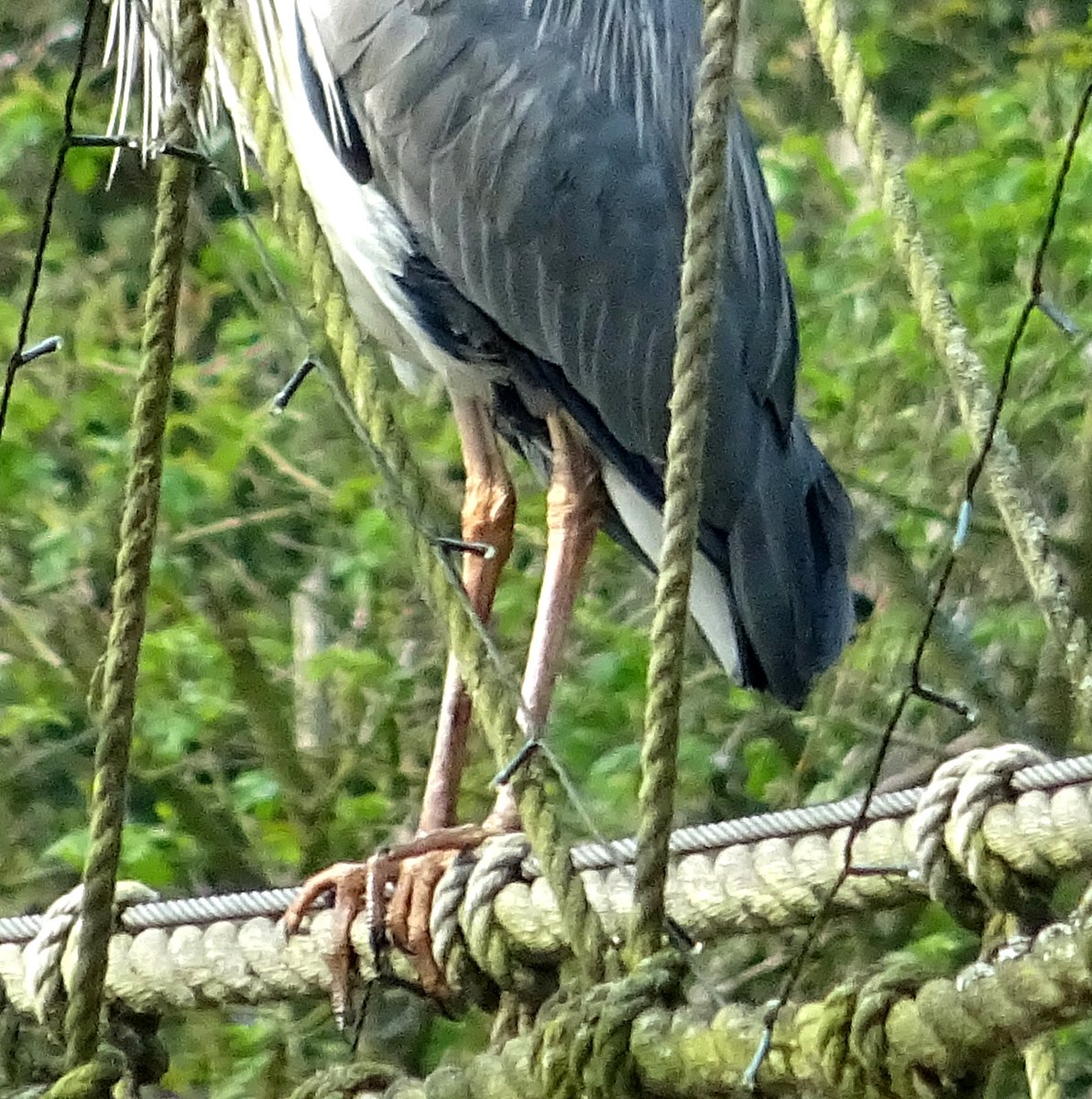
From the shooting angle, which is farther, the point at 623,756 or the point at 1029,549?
the point at 623,756

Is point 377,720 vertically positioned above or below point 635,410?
below

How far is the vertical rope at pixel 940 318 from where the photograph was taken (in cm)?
145

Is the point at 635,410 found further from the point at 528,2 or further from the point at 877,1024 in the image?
the point at 877,1024

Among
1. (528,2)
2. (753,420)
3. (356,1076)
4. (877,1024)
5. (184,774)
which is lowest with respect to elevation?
(184,774)

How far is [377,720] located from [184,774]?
13.6 inches

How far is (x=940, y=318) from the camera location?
158cm

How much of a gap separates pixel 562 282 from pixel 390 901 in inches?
25.2

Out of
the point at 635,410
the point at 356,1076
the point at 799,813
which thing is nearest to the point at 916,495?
the point at 635,410

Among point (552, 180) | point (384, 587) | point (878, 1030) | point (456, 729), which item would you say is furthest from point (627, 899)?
point (384, 587)

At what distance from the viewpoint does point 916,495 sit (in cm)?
253

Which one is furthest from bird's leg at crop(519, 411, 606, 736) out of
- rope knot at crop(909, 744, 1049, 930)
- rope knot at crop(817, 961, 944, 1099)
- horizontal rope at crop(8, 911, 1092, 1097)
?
rope knot at crop(817, 961, 944, 1099)

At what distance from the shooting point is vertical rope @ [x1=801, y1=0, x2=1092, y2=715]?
1448 mm

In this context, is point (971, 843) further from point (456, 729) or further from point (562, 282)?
point (562, 282)

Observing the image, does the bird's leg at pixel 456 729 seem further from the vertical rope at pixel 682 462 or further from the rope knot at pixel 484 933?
the vertical rope at pixel 682 462
